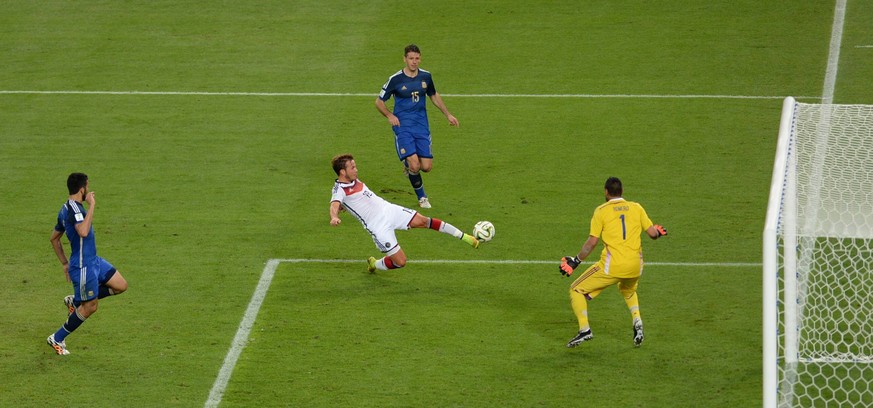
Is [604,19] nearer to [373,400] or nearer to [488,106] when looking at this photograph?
[488,106]

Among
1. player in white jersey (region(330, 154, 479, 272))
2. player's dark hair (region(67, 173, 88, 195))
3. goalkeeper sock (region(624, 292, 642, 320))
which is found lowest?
→ goalkeeper sock (region(624, 292, 642, 320))

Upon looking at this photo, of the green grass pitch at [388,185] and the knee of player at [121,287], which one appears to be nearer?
the green grass pitch at [388,185]

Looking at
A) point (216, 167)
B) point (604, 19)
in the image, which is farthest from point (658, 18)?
point (216, 167)

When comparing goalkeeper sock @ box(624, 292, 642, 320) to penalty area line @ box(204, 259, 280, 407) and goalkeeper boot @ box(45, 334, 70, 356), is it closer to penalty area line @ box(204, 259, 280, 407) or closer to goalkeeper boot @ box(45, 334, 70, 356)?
penalty area line @ box(204, 259, 280, 407)

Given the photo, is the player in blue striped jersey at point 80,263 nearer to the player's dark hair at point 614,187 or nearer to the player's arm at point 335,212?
the player's arm at point 335,212

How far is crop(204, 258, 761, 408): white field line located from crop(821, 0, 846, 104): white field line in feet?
20.7

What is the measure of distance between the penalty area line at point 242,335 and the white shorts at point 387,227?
1325 millimetres

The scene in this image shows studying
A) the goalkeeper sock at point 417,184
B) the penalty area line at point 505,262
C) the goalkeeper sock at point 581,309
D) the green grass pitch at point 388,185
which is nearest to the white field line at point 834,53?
the green grass pitch at point 388,185

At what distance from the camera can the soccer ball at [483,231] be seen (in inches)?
527

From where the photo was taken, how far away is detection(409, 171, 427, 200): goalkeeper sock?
1580 cm

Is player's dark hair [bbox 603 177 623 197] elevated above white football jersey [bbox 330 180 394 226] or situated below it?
above

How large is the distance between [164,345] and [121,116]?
7.90 metres

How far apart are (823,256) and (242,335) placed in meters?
5.82

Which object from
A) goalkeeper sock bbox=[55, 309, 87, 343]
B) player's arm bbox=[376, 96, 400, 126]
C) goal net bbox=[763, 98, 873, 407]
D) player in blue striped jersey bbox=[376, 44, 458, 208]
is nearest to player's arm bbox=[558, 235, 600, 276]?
goal net bbox=[763, 98, 873, 407]
